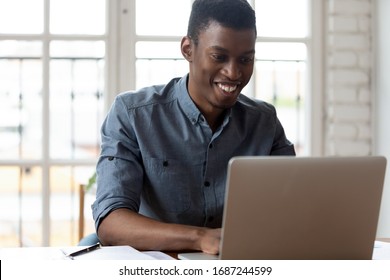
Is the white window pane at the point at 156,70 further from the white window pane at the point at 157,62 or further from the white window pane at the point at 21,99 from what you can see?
the white window pane at the point at 21,99

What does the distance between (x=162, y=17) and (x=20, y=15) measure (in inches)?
24.8

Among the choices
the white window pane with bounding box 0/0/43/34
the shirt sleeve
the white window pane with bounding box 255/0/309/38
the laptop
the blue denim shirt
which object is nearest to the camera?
the laptop

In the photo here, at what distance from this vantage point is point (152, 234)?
5.84ft

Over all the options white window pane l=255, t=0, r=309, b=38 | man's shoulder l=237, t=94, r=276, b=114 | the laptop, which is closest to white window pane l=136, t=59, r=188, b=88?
white window pane l=255, t=0, r=309, b=38

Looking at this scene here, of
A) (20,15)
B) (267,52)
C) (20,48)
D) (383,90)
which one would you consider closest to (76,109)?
(20,48)

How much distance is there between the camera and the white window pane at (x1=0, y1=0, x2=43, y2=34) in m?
3.40

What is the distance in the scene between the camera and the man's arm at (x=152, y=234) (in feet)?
5.58

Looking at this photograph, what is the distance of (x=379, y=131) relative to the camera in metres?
3.49

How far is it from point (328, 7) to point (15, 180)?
1621 mm

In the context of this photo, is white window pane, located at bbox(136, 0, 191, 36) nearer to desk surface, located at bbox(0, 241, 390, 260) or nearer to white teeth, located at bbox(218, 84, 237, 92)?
white teeth, located at bbox(218, 84, 237, 92)

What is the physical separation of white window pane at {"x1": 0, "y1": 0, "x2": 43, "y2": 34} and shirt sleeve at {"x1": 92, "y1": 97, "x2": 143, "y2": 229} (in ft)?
4.77

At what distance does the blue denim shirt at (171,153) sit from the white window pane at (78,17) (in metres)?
1.39

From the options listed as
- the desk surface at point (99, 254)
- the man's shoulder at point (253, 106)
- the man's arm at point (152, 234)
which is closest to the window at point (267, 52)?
the man's shoulder at point (253, 106)

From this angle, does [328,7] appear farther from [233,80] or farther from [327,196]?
[327,196]
